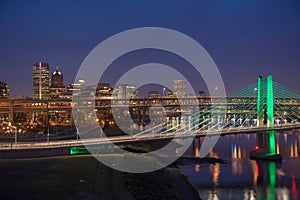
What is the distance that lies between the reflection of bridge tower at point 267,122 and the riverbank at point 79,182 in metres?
12.8

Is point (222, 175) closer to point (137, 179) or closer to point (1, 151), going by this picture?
point (137, 179)

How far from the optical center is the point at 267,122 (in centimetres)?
3541

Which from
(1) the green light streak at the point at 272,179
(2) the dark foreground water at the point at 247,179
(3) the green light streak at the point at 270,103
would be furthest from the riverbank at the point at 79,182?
(3) the green light streak at the point at 270,103

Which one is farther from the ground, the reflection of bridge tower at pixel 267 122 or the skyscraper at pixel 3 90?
the skyscraper at pixel 3 90

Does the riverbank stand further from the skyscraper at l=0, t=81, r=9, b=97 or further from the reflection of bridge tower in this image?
the skyscraper at l=0, t=81, r=9, b=97

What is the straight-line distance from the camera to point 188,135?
28.2 meters

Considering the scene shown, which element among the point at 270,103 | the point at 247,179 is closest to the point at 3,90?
the point at 270,103

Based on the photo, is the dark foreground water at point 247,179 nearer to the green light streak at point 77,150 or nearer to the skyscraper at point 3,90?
the green light streak at point 77,150

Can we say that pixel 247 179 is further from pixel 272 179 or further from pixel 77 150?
pixel 77 150

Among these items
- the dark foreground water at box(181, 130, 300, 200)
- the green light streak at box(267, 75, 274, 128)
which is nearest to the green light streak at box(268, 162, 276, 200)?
the dark foreground water at box(181, 130, 300, 200)

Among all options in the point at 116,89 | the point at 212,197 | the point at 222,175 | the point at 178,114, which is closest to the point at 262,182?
the point at 222,175

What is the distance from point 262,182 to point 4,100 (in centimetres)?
5060

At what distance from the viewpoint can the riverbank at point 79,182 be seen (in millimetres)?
13758

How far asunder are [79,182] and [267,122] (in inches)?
1006
